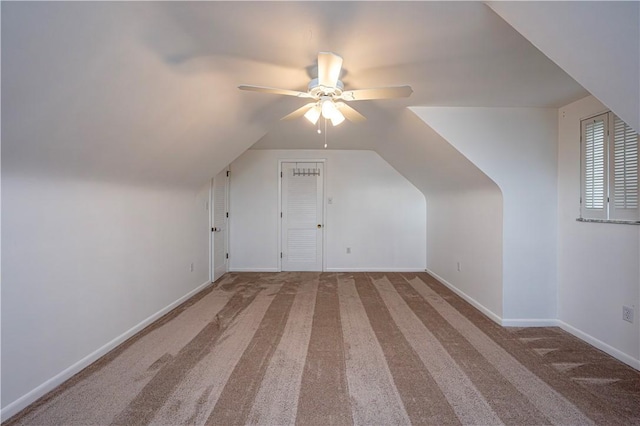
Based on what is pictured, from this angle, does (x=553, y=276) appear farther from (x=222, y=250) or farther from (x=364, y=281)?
(x=222, y=250)

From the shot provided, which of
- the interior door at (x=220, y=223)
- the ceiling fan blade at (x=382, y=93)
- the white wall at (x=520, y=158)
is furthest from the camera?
the interior door at (x=220, y=223)

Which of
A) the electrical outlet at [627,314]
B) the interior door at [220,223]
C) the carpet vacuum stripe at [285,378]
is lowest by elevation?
the carpet vacuum stripe at [285,378]

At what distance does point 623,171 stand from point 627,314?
1.14m

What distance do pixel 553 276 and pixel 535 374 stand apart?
4.27 ft

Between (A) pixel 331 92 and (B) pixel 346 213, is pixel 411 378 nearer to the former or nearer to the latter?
(A) pixel 331 92

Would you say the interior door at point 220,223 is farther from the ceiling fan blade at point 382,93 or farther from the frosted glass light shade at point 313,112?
the ceiling fan blade at point 382,93

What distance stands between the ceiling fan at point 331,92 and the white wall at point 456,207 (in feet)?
3.52

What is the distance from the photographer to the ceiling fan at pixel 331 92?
167cm

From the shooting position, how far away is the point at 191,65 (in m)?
1.88

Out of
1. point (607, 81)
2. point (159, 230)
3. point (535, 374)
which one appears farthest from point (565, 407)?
point (159, 230)

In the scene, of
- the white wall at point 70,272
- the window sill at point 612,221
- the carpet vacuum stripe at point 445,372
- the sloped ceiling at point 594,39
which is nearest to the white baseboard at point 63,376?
the white wall at point 70,272

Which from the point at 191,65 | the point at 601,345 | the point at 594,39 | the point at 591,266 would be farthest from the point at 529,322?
the point at 191,65

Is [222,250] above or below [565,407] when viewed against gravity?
above

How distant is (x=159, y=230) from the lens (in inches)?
123
